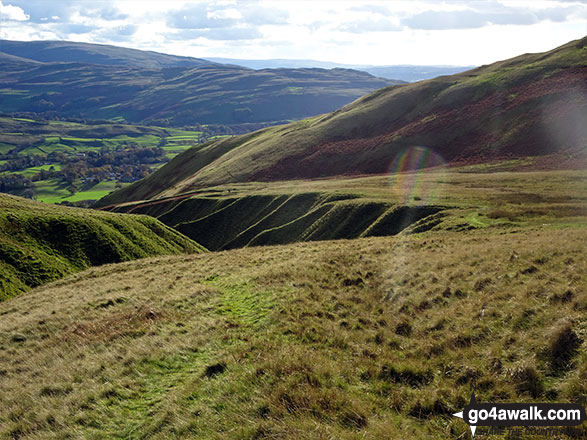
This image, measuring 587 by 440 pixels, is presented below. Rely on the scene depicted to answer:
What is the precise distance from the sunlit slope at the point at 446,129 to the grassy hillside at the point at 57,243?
49.6m

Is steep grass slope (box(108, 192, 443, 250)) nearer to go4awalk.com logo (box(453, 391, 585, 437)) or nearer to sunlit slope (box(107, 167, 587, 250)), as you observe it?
sunlit slope (box(107, 167, 587, 250))

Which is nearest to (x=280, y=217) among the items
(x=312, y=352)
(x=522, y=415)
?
(x=312, y=352)

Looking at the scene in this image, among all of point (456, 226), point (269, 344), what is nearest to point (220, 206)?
point (456, 226)

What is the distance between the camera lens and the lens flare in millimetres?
51634

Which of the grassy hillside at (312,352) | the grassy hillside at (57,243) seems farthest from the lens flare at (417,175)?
the grassy hillside at (57,243)

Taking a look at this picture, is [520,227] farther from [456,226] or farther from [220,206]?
[220,206]

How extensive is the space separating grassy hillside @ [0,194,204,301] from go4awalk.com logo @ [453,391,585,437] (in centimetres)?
4012

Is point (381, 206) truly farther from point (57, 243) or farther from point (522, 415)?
point (522, 415)

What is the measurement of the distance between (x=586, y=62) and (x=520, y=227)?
301 ft

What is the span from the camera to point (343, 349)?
11891 mm

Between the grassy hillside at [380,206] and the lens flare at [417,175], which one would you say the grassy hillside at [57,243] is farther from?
the lens flare at [417,175]

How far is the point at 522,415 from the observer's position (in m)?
7.68

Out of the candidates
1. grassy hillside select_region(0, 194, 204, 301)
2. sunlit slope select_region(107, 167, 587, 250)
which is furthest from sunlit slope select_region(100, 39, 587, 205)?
grassy hillside select_region(0, 194, 204, 301)

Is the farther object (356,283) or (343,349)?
(356,283)
